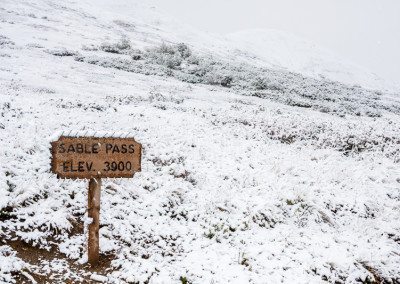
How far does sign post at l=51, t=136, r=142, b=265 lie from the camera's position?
213 inches

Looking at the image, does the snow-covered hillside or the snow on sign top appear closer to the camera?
the snow on sign top

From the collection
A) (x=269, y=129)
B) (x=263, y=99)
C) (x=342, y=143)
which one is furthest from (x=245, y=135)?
(x=263, y=99)

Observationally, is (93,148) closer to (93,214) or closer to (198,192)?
(93,214)

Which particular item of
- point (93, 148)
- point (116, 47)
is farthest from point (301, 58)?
point (93, 148)

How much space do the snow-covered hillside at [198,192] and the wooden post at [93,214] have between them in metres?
0.25

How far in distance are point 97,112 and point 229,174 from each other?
5.90 m

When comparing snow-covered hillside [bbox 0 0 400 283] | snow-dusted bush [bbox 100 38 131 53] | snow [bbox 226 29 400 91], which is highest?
snow [bbox 226 29 400 91]

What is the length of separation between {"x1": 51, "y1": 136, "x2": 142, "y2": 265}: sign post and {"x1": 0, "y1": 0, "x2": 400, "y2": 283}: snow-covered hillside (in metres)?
0.28

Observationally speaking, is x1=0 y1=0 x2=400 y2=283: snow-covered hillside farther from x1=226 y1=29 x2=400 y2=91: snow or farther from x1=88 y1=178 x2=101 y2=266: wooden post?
x1=226 y1=29 x2=400 y2=91: snow

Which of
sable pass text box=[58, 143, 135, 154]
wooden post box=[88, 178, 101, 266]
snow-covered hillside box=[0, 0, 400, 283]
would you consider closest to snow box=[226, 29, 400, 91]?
snow-covered hillside box=[0, 0, 400, 283]

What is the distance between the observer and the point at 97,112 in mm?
13297

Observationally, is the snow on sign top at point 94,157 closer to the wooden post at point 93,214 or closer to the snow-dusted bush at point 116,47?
the wooden post at point 93,214

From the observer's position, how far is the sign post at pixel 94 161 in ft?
17.7

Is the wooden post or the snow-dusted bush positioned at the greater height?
the snow-dusted bush
